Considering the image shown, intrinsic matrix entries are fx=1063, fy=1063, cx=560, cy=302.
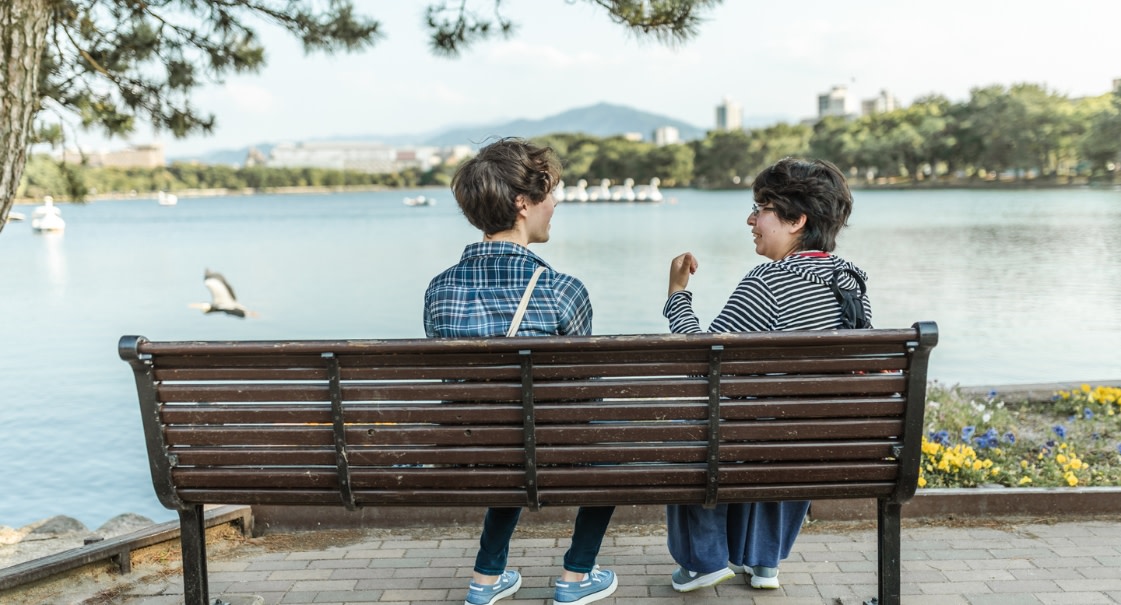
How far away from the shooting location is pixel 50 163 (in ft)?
24.2

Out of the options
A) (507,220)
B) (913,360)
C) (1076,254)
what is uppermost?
(507,220)

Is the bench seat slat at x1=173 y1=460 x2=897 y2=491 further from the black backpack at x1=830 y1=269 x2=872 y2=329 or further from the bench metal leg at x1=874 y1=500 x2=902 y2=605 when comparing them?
the black backpack at x1=830 y1=269 x2=872 y2=329

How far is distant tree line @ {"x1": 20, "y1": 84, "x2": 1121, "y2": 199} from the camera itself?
73.6 m

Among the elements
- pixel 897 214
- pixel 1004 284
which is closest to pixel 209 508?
pixel 1004 284

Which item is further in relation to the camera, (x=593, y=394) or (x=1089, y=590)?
(x=1089, y=590)

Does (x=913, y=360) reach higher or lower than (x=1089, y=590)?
higher

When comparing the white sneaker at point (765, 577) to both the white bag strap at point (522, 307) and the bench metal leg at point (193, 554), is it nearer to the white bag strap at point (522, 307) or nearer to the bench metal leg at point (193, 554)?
the white bag strap at point (522, 307)

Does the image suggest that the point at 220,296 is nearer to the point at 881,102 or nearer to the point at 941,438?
the point at 941,438

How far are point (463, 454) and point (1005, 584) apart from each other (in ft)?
6.23

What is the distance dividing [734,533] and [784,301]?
83 cm

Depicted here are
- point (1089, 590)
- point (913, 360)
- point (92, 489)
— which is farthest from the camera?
point (92, 489)

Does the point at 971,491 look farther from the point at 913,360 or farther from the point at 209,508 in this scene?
the point at 209,508

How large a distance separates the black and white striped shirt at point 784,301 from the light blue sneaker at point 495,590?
1.01 metres

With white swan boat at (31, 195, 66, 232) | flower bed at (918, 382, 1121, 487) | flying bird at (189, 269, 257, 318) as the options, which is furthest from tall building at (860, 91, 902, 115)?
flower bed at (918, 382, 1121, 487)
